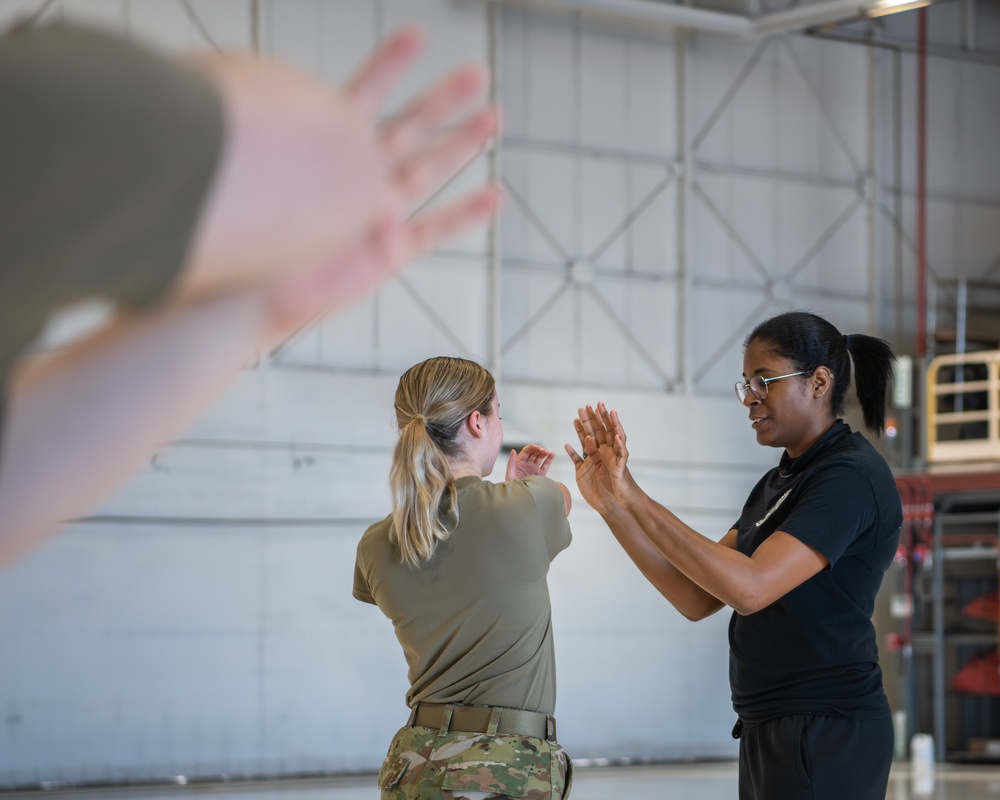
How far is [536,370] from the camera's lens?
13.5 m

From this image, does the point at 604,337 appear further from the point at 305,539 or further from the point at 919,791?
the point at 919,791

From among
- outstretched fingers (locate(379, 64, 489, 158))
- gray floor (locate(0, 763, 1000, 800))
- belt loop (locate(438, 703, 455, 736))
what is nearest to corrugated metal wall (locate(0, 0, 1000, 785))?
gray floor (locate(0, 763, 1000, 800))

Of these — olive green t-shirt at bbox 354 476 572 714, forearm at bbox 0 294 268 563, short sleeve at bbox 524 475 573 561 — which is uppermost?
forearm at bbox 0 294 268 563

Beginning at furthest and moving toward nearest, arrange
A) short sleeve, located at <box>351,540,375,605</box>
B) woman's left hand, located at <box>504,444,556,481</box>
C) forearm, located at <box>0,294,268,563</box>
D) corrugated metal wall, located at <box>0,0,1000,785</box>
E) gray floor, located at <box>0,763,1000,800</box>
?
corrugated metal wall, located at <box>0,0,1000,785</box>
gray floor, located at <box>0,763,1000,800</box>
woman's left hand, located at <box>504,444,556,481</box>
short sleeve, located at <box>351,540,375,605</box>
forearm, located at <box>0,294,268,563</box>

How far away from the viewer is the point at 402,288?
508 inches

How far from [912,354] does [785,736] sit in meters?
12.6

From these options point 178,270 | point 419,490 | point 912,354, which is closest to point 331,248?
point 178,270

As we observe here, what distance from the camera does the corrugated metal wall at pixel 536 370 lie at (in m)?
11.4

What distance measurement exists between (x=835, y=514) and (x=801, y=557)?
0.48ft

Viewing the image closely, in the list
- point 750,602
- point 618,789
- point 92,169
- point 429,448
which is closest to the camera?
point 92,169

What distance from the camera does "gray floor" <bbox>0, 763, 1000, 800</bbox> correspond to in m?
10.6

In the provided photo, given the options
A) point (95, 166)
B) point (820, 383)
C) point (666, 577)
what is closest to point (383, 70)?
point (95, 166)

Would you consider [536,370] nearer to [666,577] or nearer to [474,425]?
[666,577]

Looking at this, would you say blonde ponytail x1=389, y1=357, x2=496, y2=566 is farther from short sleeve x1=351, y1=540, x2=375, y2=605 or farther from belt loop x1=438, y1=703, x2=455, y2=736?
belt loop x1=438, y1=703, x2=455, y2=736
